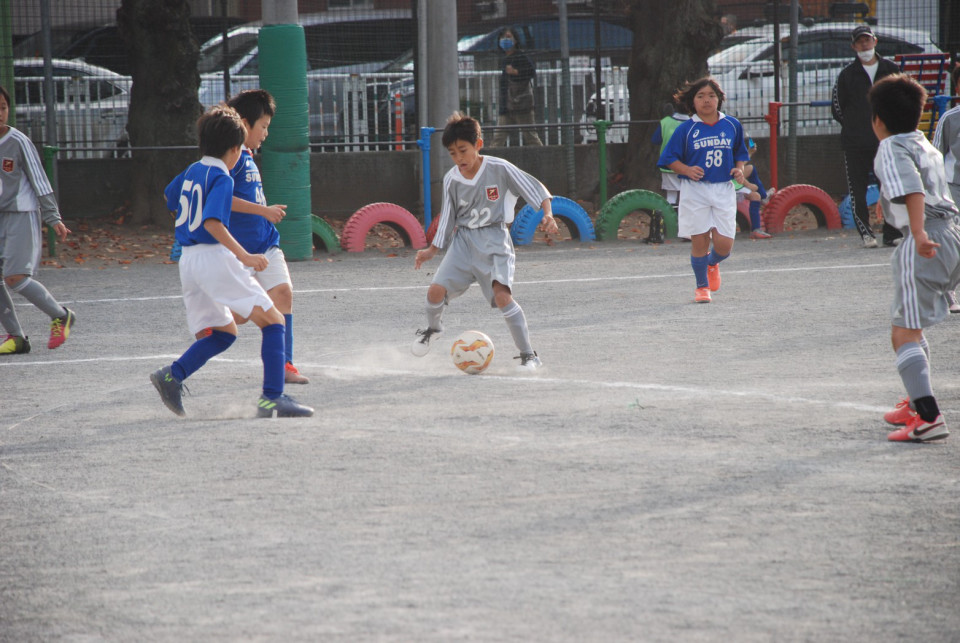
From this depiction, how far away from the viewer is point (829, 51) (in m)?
18.6

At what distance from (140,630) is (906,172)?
12.5 ft

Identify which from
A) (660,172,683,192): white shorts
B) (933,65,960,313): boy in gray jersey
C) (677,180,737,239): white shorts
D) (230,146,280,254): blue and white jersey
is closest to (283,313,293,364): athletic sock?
(230,146,280,254): blue and white jersey

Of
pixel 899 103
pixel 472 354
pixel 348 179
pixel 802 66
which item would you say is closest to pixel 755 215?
pixel 802 66

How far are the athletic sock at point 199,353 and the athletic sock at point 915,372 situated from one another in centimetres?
326

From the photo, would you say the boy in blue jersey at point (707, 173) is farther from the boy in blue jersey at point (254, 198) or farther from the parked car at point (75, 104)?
the parked car at point (75, 104)

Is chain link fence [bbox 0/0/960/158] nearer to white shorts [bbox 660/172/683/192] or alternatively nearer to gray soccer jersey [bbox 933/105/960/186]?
white shorts [bbox 660/172/683/192]

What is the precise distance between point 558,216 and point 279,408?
9.42m

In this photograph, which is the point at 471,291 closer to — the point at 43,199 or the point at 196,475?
the point at 43,199

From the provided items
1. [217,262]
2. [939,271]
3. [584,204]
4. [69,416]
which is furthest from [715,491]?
[584,204]

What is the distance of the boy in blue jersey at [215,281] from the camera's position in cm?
593

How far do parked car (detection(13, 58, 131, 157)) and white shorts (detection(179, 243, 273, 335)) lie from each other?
32.2 ft

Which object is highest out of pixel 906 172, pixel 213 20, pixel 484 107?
pixel 213 20

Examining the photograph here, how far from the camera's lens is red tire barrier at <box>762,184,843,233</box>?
15.2m

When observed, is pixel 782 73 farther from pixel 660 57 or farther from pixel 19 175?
pixel 19 175
